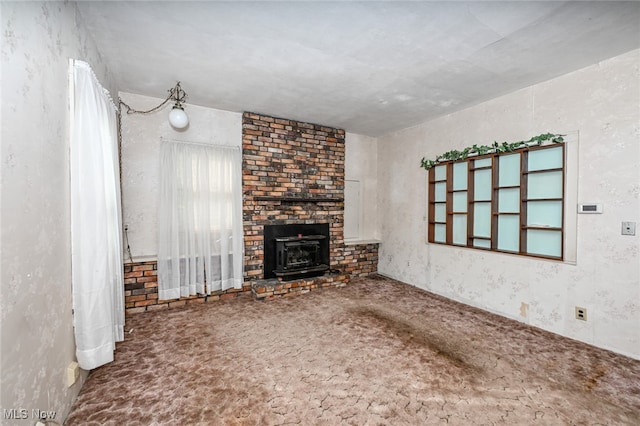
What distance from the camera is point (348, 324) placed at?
3.04 meters

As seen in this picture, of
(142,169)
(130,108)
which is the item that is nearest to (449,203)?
(142,169)

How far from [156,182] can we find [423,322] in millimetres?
3775

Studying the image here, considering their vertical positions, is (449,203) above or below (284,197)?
below

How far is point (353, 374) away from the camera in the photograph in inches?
84.0

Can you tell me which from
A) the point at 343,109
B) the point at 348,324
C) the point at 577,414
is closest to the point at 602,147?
the point at 577,414

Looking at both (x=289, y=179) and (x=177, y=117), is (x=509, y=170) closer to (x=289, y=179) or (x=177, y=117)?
(x=289, y=179)

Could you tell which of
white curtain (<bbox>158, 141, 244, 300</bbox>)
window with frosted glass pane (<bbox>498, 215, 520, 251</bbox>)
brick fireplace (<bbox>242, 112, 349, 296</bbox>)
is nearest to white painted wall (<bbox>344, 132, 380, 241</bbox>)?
brick fireplace (<bbox>242, 112, 349, 296</bbox>)

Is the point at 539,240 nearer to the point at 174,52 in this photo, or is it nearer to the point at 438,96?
the point at 438,96

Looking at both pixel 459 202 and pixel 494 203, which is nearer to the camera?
pixel 494 203

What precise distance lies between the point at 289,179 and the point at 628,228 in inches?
153

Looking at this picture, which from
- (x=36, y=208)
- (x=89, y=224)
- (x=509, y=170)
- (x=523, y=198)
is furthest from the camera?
(x=509, y=170)

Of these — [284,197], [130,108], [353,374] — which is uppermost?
[130,108]

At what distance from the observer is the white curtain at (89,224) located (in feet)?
5.81

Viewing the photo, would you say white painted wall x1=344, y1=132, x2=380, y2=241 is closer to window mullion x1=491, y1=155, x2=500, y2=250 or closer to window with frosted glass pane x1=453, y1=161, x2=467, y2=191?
window with frosted glass pane x1=453, y1=161, x2=467, y2=191
